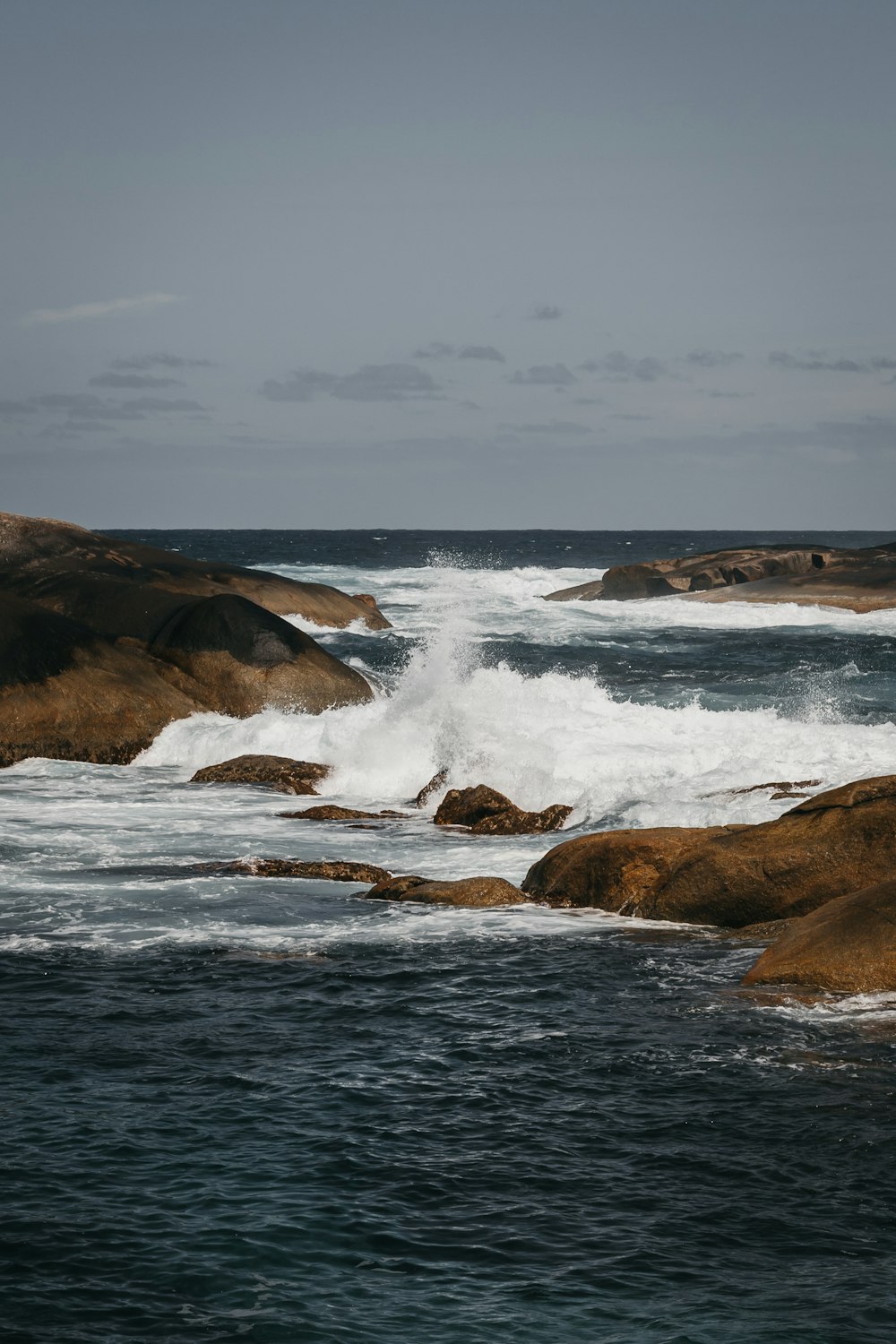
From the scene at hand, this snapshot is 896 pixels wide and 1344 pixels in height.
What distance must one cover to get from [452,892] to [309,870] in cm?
219

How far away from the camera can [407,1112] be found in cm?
861

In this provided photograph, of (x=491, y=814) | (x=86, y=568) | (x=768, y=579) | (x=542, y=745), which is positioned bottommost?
(x=491, y=814)

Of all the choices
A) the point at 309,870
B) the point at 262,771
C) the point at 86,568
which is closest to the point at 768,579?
the point at 86,568

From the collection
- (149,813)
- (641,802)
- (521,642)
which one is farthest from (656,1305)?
(521,642)

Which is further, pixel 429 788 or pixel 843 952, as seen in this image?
pixel 429 788

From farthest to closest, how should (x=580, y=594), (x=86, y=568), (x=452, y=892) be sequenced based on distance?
(x=580, y=594) → (x=86, y=568) → (x=452, y=892)

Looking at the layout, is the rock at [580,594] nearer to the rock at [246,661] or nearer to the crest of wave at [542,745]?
the crest of wave at [542,745]

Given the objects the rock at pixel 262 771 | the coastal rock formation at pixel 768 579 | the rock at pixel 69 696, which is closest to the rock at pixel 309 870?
the rock at pixel 262 771

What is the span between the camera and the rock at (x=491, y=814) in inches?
736

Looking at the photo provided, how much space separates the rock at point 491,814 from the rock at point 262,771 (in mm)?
3668

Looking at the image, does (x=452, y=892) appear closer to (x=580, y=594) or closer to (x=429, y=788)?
(x=429, y=788)

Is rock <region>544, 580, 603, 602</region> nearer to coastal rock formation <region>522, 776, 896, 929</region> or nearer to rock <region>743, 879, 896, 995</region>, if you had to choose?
coastal rock formation <region>522, 776, 896, 929</region>

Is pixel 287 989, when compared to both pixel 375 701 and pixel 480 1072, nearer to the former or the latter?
pixel 480 1072

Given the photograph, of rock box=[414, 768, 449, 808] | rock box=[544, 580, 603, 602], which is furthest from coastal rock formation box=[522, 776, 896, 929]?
rock box=[544, 580, 603, 602]
